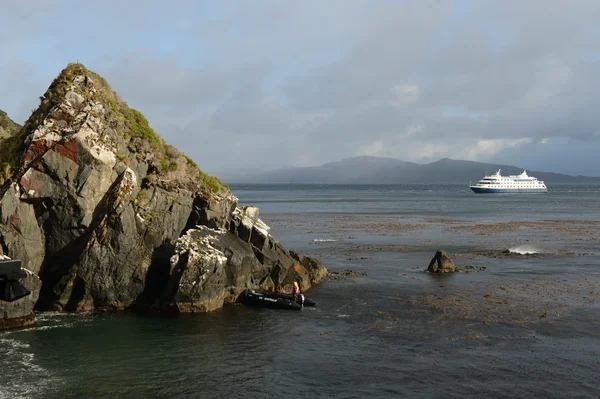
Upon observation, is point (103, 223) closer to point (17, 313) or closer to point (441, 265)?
point (17, 313)

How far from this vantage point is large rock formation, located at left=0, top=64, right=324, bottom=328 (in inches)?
1650

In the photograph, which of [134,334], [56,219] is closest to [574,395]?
[134,334]

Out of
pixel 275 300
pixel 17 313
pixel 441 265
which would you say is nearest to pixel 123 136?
pixel 17 313

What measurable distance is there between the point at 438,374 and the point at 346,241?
56.5 meters

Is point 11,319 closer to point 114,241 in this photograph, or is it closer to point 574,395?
point 114,241

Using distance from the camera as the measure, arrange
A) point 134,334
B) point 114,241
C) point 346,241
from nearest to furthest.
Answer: point 134,334 → point 114,241 → point 346,241

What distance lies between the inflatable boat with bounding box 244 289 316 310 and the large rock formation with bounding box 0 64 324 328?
162 centimetres

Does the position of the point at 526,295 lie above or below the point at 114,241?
below

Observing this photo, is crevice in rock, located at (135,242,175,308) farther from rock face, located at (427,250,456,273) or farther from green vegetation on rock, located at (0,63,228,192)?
rock face, located at (427,250,456,273)

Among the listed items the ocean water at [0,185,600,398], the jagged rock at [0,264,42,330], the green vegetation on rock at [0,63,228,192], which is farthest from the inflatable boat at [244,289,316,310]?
the jagged rock at [0,264,42,330]

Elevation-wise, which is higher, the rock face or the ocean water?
the rock face

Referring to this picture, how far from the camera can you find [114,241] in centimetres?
4247

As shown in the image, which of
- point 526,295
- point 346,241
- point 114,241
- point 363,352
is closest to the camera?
point 363,352

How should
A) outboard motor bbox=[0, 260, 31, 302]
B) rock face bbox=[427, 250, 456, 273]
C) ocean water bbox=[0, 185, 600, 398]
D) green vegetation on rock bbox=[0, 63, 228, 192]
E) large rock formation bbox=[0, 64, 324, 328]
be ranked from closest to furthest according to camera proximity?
outboard motor bbox=[0, 260, 31, 302]
ocean water bbox=[0, 185, 600, 398]
large rock formation bbox=[0, 64, 324, 328]
green vegetation on rock bbox=[0, 63, 228, 192]
rock face bbox=[427, 250, 456, 273]
